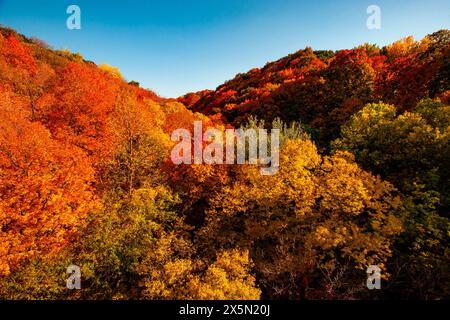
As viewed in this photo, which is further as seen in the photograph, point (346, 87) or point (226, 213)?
point (346, 87)

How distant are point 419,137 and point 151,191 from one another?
24381 millimetres

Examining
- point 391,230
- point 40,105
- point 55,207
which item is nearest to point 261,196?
point 391,230

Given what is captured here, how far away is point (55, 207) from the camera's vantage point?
21.5 metres

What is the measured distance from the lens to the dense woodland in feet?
63.8

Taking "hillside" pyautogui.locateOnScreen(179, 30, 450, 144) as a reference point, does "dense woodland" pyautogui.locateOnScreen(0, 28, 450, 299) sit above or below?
below

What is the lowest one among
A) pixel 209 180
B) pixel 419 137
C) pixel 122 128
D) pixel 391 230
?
pixel 391 230

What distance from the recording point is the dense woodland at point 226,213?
63.8ft

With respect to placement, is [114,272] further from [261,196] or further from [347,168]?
[347,168]

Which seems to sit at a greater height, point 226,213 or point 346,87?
point 346,87

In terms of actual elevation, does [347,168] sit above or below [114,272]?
above

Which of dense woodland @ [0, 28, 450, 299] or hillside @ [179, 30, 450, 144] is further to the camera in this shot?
hillside @ [179, 30, 450, 144]

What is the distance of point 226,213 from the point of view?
26625mm

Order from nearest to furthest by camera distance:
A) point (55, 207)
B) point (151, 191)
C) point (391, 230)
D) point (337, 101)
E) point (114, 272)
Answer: point (391, 230)
point (55, 207)
point (114, 272)
point (151, 191)
point (337, 101)

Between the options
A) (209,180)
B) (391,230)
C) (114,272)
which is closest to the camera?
(391,230)
